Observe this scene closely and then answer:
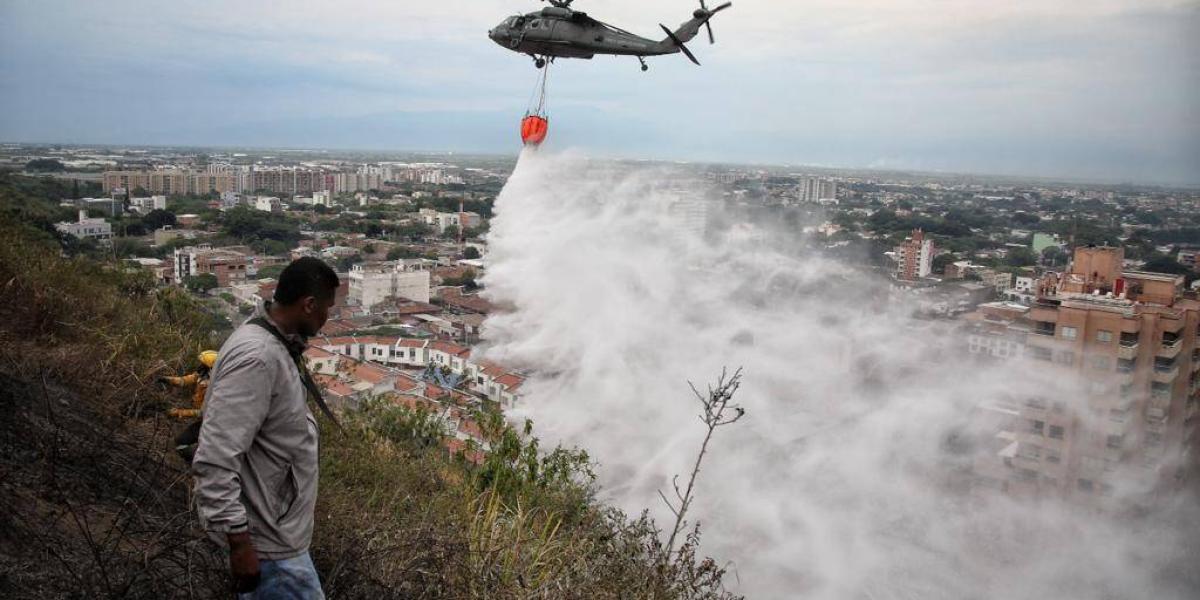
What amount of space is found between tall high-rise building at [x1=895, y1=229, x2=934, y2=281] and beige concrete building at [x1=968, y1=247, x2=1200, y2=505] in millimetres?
5139

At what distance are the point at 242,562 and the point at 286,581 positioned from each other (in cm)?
24

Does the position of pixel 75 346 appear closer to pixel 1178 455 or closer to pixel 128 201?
pixel 1178 455

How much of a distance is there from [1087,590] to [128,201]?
3354 centimetres

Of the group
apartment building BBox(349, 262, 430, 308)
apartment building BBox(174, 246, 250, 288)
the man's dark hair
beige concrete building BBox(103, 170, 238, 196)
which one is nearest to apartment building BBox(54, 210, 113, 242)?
apartment building BBox(174, 246, 250, 288)

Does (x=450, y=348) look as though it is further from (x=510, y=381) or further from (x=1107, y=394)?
(x=1107, y=394)

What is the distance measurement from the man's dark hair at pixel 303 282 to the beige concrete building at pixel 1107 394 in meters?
15.7

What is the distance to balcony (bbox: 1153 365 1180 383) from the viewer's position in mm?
14641

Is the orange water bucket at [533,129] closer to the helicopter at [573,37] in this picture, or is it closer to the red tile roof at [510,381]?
the helicopter at [573,37]

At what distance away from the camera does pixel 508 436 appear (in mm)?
7527

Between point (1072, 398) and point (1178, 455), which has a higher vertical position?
point (1072, 398)

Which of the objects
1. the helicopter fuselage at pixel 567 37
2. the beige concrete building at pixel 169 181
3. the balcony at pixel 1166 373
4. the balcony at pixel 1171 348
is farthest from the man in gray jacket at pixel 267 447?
the beige concrete building at pixel 169 181

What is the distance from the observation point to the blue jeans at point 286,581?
244cm

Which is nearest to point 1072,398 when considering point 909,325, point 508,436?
point 909,325

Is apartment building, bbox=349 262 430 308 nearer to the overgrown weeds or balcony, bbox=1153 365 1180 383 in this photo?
the overgrown weeds
